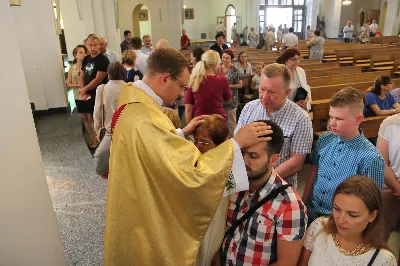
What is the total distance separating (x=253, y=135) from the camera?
150 cm

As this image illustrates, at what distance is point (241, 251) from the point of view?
1.57 meters

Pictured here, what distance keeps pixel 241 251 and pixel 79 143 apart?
4.53 meters

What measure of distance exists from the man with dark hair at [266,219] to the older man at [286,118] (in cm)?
66

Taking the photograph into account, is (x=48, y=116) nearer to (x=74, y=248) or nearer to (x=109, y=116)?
(x=109, y=116)

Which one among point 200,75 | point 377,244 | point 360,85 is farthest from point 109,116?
point 360,85

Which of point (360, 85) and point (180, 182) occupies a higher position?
point (180, 182)

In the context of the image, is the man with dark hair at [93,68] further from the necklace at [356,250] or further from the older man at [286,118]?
the necklace at [356,250]

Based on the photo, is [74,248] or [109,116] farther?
[109,116]

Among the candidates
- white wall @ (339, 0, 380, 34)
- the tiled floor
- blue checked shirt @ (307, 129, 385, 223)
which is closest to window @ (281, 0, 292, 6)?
white wall @ (339, 0, 380, 34)

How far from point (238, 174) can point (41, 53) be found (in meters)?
6.53

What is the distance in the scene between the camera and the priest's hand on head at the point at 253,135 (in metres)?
1.48

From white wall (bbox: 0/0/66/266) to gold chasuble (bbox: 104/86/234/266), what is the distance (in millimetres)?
625

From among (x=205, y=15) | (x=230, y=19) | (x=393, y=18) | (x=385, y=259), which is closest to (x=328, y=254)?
(x=385, y=259)

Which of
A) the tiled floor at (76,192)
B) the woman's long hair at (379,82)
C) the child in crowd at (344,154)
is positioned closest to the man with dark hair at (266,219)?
the child in crowd at (344,154)
